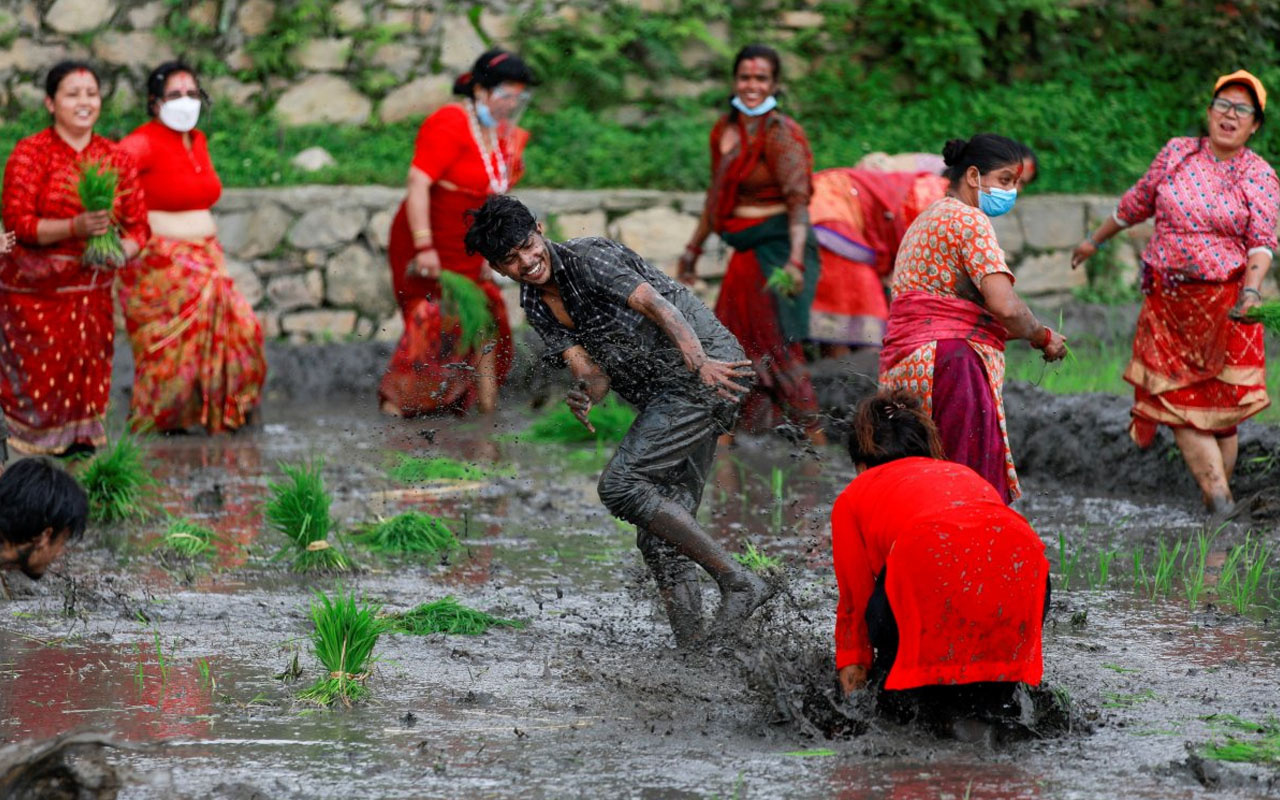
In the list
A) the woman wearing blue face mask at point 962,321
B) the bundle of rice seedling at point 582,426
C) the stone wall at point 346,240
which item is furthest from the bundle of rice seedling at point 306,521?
the stone wall at point 346,240

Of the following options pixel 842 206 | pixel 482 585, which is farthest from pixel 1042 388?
pixel 482 585

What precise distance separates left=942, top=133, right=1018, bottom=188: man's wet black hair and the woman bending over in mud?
1.63 m

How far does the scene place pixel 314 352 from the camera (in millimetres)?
12305

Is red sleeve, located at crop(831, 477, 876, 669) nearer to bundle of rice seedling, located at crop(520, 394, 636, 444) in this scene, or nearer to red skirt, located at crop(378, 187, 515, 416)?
bundle of rice seedling, located at crop(520, 394, 636, 444)

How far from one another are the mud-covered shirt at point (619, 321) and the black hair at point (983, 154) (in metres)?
1.03

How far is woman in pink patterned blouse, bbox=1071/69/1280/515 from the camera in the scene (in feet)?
24.4

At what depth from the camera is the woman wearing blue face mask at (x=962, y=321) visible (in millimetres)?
5664

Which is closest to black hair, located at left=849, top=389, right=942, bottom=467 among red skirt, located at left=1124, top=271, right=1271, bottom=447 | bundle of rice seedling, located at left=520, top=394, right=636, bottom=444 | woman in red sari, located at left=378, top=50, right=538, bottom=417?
red skirt, located at left=1124, top=271, right=1271, bottom=447

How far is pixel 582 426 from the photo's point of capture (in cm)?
998

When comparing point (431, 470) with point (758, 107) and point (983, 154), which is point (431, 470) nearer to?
point (758, 107)

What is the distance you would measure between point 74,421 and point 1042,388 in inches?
203

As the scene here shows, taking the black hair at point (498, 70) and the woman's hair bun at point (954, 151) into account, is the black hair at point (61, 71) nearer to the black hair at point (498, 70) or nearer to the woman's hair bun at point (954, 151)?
the black hair at point (498, 70)

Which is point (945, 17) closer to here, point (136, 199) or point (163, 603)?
point (136, 199)

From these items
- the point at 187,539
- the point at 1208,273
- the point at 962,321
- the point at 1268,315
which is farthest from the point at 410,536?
the point at 1208,273
